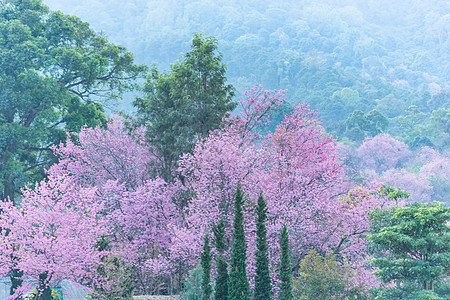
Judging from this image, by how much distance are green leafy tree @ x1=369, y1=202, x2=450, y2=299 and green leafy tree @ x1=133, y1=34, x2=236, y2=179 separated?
33.4 ft

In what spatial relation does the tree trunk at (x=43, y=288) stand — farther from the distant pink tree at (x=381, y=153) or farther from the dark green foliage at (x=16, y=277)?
the distant pink tree at (x=381, y=153)

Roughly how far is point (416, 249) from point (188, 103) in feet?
38.8

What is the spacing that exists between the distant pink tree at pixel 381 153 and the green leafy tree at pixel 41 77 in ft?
145

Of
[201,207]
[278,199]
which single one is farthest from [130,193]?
[278,199]

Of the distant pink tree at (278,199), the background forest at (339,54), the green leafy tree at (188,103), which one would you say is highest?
the background forest at (339,54)

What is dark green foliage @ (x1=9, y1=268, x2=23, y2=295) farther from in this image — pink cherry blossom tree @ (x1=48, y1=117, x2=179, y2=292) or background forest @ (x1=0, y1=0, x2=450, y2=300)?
pink cherry blossom tree @ (x1=48, y1=117, x2=179, y2=292)

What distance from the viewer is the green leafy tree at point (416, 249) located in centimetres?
1416

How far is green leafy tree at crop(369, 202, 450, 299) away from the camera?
1416 centimetres

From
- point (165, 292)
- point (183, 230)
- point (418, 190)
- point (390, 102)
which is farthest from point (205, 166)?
point (390, 102)

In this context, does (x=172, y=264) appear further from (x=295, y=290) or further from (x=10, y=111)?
(x=10, y=111)

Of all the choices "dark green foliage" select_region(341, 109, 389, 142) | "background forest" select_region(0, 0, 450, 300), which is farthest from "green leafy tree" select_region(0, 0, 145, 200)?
"dark green foliage" select_region(341, 109, 389, 142)

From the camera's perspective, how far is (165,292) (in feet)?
81.8

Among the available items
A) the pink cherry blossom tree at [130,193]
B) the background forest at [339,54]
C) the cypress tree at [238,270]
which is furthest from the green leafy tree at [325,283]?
the background forest at [339,54]

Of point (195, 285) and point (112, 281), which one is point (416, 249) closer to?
point (195, 285)
